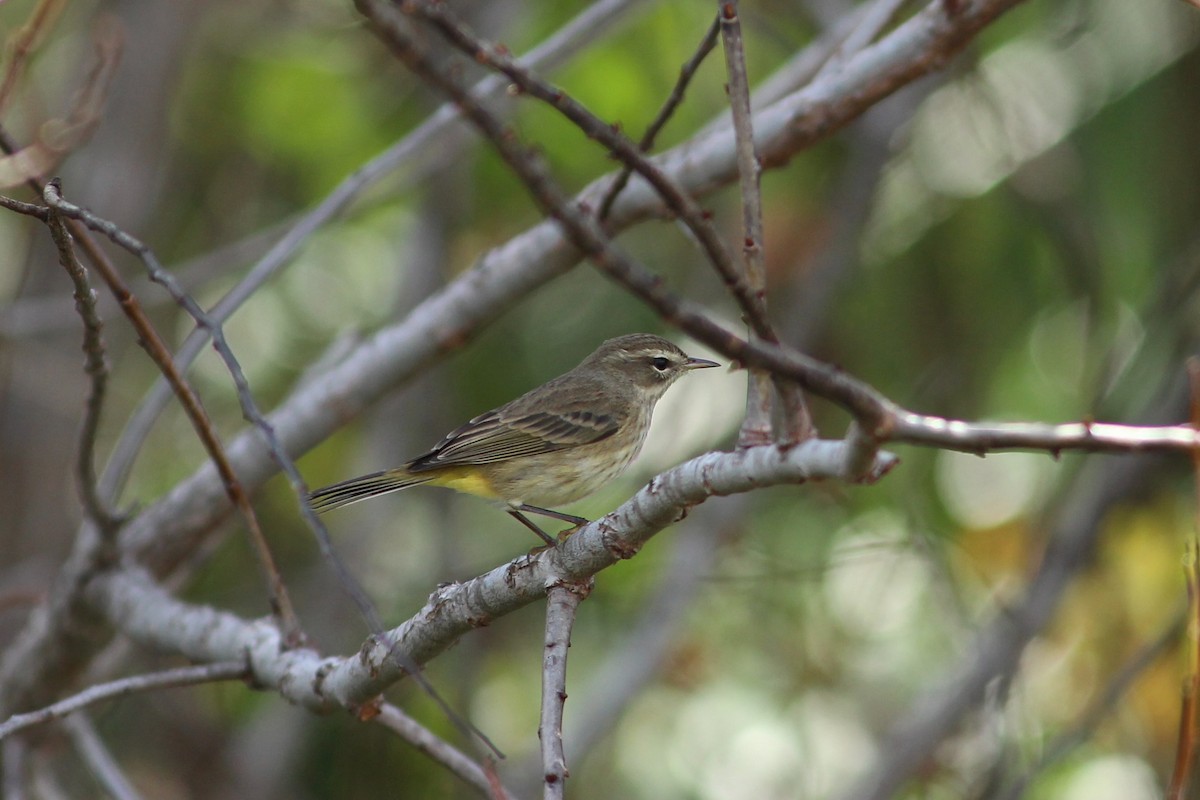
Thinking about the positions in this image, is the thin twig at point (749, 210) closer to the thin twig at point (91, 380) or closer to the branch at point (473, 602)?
the branch at point (473, 602)

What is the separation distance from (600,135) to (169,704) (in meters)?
5.30

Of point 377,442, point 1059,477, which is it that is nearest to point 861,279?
point 1059,477

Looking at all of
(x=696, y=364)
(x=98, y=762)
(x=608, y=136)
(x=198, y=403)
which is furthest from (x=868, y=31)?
(x=98, y=762)

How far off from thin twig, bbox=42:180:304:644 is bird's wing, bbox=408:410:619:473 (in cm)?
119

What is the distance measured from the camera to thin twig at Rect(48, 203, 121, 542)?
2.75 m

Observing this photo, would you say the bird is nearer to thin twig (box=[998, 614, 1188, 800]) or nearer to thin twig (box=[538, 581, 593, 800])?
thin twig (box=[538, 581, 593, 800])

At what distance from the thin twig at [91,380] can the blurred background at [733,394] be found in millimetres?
1376

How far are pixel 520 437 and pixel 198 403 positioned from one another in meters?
1.89

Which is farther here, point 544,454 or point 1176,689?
point 1176,689

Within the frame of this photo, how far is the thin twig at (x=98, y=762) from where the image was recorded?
428cm

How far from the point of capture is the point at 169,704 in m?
6.65

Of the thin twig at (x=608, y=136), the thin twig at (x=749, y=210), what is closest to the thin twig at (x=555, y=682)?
the thin twig at (x=749, y=210)

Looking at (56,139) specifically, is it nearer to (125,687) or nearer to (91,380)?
(91,380)

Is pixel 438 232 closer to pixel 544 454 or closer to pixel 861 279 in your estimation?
pixel 861 279
